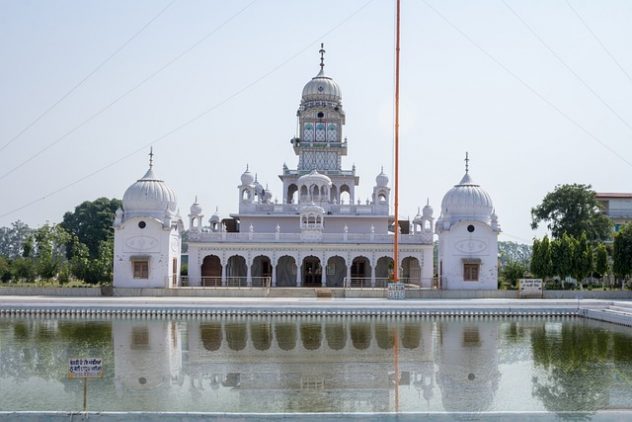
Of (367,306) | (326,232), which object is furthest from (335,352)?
(326,232)

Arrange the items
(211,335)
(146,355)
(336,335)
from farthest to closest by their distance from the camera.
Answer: (336,335)
(211,335)
(146,355)

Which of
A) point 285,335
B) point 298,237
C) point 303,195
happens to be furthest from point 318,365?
point 303,195

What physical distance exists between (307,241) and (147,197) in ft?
33.6

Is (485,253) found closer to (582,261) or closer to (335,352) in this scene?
(582,261)

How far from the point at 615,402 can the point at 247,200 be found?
3700 cm

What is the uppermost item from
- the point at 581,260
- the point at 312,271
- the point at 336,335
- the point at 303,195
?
the point at 303,195

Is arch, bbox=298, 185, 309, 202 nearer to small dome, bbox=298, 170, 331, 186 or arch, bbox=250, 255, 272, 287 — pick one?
small dome, bbox=298, 170, 331, 186

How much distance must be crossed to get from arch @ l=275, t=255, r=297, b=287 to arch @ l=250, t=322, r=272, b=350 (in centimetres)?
1874

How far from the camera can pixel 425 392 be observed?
15867 mm

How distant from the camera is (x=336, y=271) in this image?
48.2 metres

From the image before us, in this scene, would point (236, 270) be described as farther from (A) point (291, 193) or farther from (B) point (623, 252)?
(B) point (623, 252)

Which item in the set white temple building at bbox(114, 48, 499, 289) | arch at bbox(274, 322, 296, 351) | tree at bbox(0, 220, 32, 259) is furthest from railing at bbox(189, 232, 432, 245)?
tree at bbox(0, 220, 32, 259)

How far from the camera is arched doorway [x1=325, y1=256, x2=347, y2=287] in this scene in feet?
157

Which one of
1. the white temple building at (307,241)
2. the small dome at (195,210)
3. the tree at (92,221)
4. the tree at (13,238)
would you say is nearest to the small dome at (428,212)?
the white temple building at (307,241)
